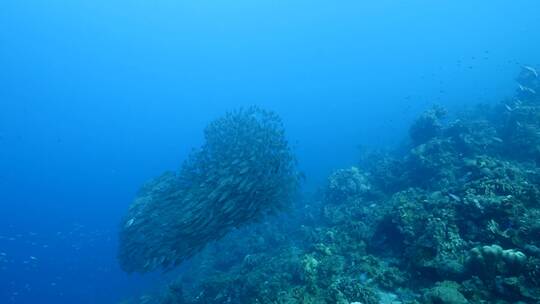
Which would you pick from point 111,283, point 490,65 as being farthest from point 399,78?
point 111,283

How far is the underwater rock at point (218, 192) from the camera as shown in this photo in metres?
12.0

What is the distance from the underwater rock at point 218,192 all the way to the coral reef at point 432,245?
1731mm

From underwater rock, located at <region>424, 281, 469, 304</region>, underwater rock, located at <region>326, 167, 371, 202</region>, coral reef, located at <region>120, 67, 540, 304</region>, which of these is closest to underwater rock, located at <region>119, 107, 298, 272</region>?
coral reef, located at <region>120, 67, 540, 304</region>

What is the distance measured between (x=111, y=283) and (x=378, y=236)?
760 inches

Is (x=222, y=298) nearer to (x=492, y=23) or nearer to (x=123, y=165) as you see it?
(x=123, y=165)

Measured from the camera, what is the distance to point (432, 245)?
8.94 meters

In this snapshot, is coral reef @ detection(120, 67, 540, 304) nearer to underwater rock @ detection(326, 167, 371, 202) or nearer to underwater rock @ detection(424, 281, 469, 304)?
underwater rock @ detection(424, 281, 469, 304)

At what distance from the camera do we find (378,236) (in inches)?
443

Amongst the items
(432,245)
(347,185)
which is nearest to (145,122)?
(347,185)

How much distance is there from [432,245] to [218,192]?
19.5 ft

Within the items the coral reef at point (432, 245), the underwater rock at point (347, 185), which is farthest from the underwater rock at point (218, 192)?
the underwater rock at point (347, 185)

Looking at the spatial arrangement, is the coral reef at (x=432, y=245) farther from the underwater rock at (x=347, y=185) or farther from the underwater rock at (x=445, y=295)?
the underwater rock at (x=347, y=185)

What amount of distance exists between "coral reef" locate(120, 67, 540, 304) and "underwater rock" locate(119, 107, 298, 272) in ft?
5.68

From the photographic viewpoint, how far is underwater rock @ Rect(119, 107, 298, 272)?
11992 mm
